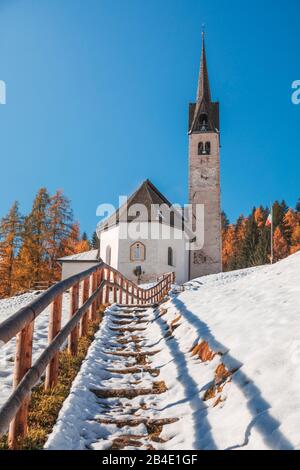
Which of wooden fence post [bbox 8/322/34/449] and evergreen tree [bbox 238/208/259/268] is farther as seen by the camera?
evergreen tree [bbox 238/208/259/268]

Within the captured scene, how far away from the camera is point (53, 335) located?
172 inches

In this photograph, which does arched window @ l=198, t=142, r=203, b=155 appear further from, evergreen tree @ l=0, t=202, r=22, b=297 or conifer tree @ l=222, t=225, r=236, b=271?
conifer tree @ l=222, t=225, r=236, b=271

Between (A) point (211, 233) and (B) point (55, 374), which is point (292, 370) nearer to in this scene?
(B) point (55, 374)

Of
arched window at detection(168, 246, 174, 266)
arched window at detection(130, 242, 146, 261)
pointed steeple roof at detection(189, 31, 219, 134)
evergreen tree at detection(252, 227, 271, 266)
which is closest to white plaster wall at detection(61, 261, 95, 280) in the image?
arched window at detection(130, 242, 146, 261)

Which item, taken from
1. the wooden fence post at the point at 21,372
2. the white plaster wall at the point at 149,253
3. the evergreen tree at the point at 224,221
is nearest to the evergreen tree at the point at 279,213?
the evergreen tree at the point at 224,221

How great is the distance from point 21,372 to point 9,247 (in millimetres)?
33450

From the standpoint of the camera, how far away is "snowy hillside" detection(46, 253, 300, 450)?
120 inches

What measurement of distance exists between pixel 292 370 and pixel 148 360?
9.47 ft

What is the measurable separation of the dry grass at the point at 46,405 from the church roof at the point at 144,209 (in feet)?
76.4

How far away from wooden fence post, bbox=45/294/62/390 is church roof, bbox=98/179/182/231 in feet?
78.5

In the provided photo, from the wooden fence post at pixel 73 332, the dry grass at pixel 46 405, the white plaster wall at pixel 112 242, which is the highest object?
the white plaster wall at pixel 112 242

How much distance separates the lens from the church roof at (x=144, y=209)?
2866cm

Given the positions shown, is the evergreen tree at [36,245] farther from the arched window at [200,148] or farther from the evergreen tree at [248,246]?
the evergreen tree at [248,246]

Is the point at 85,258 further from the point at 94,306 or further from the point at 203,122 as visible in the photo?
the point at 94,306
